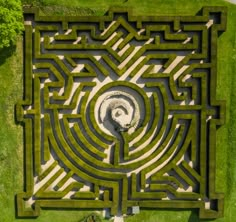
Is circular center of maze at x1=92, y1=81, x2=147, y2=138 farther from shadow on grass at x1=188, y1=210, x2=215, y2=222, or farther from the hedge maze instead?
shadow on grass at x1=188, y1=210, x2=215, y2=222

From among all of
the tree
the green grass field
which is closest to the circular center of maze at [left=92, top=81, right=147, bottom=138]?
the green grass field

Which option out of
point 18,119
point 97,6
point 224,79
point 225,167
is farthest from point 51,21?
point 225,167

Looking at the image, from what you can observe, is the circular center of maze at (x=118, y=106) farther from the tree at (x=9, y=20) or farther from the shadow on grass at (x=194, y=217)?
the shadow on grass at (x=194, y=217)

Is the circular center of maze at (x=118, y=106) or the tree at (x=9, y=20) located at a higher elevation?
the tree at (x=9, y=20)

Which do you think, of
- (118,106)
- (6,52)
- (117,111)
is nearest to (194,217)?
(117,111)

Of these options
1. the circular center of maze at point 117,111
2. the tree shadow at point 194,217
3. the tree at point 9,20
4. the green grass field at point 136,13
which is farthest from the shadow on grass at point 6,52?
the tree shadow at point 194,217

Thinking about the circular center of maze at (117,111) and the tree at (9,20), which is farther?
the circular center of maze at (117,111)

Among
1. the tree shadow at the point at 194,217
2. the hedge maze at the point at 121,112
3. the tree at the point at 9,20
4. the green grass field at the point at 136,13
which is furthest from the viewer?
the tree shadow at the point at 194,217
